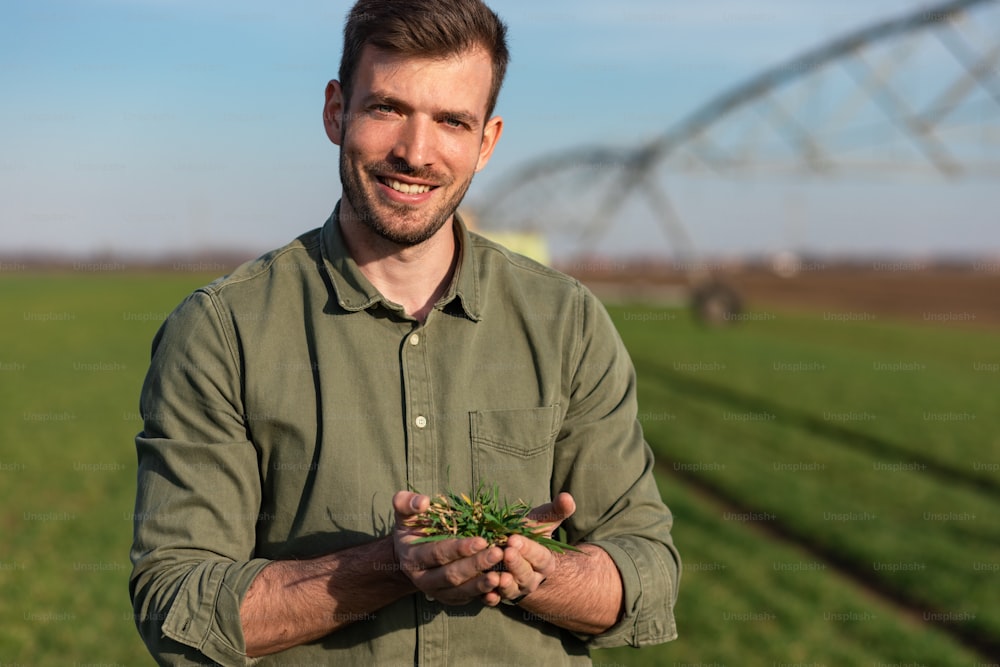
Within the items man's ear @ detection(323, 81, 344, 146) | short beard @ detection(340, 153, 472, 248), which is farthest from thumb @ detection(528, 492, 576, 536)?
man's ear @ detection(323, 81, 344, 146)

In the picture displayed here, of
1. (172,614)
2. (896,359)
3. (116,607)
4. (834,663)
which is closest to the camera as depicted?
(172,614)

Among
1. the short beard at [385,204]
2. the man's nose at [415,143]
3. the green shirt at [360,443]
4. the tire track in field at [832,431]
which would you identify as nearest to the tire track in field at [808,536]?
the tire track in field at [832,431]

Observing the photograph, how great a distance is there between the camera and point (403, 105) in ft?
8.98

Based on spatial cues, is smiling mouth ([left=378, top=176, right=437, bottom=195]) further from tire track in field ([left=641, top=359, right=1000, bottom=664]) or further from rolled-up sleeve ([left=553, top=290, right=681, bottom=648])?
tire track in field ([left=641, top=359, right=1000, bottom=664])

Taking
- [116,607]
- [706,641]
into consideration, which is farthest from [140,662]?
[706,641]

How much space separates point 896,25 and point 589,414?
23.4 m

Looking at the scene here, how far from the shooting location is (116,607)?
30.1 ft

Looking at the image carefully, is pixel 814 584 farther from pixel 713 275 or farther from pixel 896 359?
pixel 713 275

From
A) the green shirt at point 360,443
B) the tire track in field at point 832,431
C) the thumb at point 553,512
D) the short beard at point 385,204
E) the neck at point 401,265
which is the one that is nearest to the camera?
the thumb at point 553,512

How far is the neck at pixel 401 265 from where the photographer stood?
2908 millimetres

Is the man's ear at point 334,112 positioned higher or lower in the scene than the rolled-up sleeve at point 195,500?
higher

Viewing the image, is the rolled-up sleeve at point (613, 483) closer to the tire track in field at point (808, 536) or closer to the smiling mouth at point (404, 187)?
the smiling mouth at point (404, 187)

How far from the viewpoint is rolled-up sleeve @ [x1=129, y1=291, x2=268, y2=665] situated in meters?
2.56

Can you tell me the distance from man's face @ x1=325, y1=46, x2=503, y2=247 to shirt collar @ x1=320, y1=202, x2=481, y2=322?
11 cm
